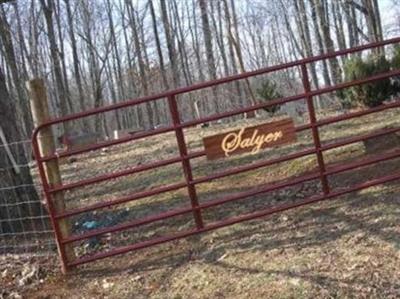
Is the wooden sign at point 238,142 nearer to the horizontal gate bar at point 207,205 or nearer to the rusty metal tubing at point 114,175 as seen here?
the rusty metal tubing at point 114,175

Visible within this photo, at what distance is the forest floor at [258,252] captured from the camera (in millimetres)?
5184

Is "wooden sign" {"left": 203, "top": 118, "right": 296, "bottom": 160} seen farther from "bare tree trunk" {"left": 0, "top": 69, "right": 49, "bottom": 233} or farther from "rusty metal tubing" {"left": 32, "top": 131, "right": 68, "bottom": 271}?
"bare tree trunk" {"left": 0, "top": 69, "right": 49, "bottom": 233}

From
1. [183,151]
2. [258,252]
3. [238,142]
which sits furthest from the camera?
[238,142]

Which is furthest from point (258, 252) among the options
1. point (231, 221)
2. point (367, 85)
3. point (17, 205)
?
point (367, 85)

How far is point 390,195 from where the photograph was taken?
6.52 m

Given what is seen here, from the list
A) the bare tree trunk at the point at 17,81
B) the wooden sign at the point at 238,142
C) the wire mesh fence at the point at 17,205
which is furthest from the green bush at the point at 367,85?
the bare tree trunk at the point at 17,81

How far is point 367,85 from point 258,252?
9.19 m

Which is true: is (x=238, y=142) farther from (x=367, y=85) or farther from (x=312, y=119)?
(x=367, y=85)

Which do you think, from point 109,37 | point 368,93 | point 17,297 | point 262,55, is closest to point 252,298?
point 17,297

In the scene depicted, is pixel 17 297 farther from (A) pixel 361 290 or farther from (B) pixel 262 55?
(B) pixel 262 55

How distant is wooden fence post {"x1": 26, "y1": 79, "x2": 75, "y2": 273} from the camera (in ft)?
20.8

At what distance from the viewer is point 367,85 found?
1413 centimetres

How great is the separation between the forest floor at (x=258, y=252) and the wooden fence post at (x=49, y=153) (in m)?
0.27

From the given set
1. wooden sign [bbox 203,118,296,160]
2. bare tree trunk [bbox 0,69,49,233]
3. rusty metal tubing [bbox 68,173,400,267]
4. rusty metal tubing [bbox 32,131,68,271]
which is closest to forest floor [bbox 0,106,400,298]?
rusty metal tubing [bbox 68,173,400,267]
